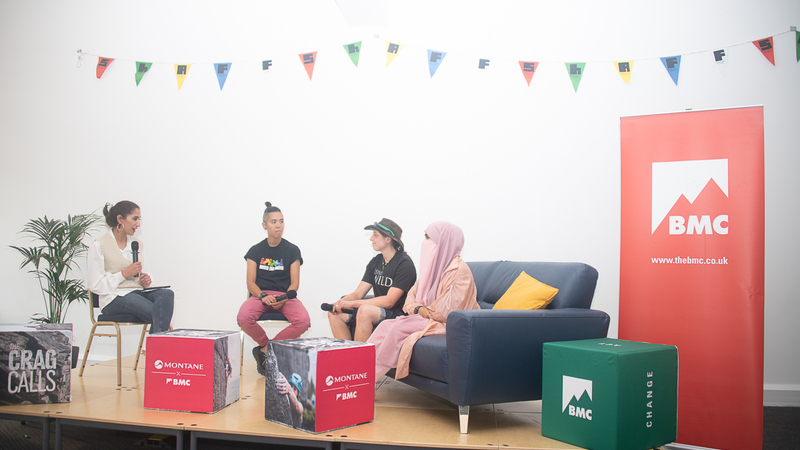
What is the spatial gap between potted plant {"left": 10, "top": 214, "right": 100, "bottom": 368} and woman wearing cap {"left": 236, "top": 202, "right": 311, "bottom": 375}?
1539 millimetres

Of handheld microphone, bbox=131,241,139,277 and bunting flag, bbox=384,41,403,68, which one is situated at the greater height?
bunting flag, bbox=384,41,403,68

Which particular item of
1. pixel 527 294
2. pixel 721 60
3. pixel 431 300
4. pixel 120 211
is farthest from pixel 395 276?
pixel 721 60

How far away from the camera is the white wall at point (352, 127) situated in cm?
345

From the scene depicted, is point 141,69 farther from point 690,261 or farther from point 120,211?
point 690,261

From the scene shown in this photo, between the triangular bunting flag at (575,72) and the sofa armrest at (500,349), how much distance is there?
2097 millimetres

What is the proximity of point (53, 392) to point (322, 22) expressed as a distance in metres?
3.19

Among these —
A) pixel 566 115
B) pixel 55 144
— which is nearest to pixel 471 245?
pixel 566 115

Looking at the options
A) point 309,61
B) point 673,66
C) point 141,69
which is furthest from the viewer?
point 141,69

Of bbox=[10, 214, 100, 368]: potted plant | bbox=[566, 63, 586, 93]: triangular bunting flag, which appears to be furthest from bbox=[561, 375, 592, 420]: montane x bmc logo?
bbox=[10, 214, 100, 368]: potted plant

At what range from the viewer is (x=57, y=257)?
3.97 metres

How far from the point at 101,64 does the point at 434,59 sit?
3.00 meters

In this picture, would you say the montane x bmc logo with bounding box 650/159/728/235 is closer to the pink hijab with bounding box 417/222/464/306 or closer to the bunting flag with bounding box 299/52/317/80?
the pink hijab with bounding box 417/222/464/306

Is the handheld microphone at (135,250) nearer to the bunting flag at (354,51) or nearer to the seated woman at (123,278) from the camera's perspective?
the seated woman at (123,278)

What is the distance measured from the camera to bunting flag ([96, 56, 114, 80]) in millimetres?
4410
